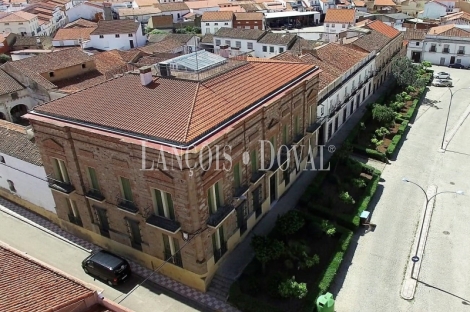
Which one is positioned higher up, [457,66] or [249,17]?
[249,17]

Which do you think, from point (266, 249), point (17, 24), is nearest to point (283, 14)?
point (17, 24)

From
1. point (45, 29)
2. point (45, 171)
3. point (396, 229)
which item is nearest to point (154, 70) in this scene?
point (45, 171)

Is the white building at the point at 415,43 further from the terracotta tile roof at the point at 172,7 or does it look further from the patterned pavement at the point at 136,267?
the patterned pavement at the point at 136,267

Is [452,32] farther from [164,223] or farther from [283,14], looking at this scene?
[164,223]

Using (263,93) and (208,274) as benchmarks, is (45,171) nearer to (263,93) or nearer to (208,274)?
(208,274)

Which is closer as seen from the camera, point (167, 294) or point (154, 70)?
point (167, 294)

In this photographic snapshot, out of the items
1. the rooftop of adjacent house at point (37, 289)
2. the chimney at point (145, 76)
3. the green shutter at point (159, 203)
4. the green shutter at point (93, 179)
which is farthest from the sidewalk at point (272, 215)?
the chimney at point (145, 76)
